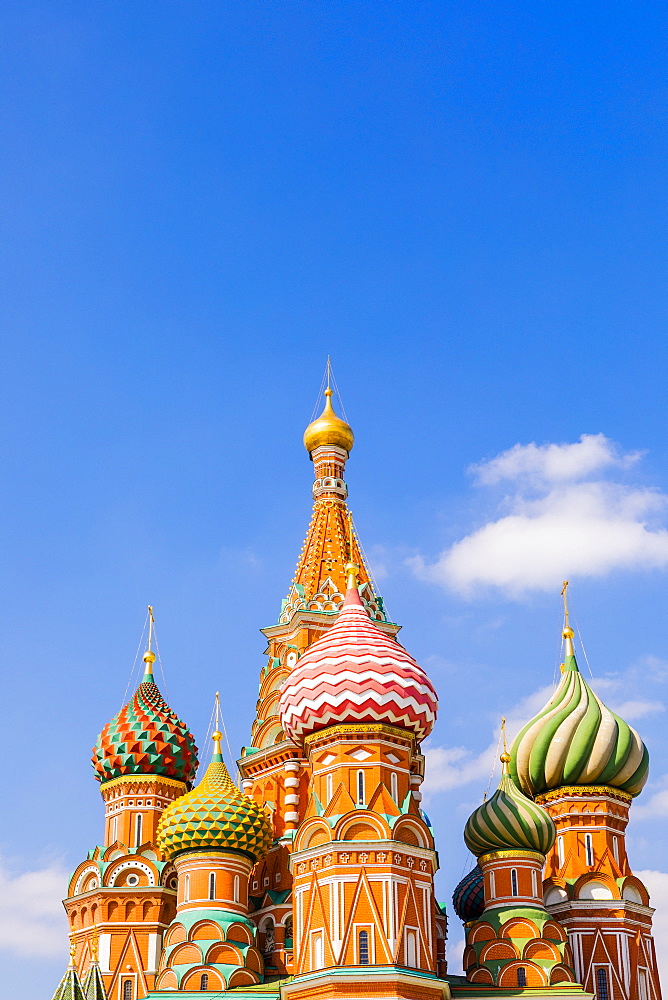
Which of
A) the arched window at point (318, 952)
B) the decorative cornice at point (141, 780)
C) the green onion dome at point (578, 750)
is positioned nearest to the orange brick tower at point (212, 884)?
the arched window at point (318, 952)

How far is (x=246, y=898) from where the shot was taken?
3675 cm

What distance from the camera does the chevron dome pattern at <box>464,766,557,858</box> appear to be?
37781 mm

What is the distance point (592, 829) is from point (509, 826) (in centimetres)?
427

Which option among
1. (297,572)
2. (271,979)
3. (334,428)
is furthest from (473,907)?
(334,428)

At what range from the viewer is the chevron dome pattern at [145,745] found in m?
42.1

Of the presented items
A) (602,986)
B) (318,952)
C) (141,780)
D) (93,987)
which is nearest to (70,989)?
(93,987)

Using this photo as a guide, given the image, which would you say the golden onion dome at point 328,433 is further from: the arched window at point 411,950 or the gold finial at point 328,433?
the arched window at point 411,950

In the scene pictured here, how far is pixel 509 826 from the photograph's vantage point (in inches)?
1486

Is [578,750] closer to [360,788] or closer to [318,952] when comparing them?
[360,788]

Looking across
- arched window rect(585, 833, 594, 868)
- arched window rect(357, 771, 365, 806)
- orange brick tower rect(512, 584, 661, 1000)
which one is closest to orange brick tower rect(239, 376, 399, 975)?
arched window rect(357, 771, 365, 806)

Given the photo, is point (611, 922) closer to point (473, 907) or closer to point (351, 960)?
point (473, 907)

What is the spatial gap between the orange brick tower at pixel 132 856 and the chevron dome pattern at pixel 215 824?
2767mm

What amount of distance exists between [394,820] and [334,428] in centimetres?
1545

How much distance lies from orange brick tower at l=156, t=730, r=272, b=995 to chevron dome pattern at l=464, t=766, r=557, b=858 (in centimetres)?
513
